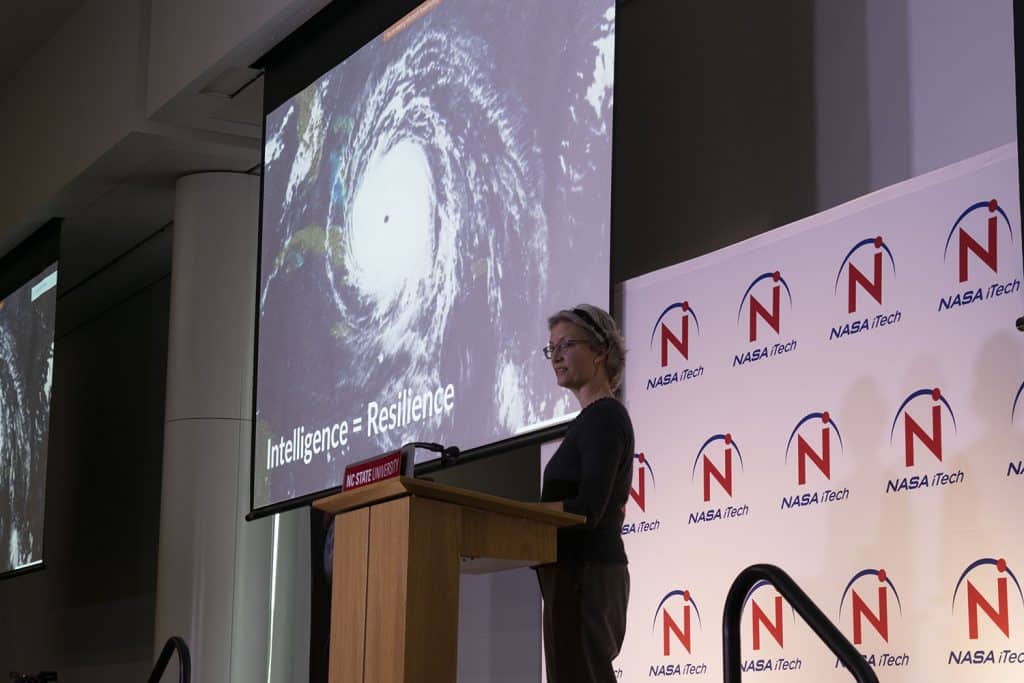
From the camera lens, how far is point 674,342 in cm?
390

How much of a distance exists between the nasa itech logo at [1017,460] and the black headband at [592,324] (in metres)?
0.87

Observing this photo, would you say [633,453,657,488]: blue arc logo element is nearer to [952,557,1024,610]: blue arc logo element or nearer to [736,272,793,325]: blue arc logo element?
[736,272,793,325]: blue arc logo element

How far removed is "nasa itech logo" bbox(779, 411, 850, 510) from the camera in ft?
10.8

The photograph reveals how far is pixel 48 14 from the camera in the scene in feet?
23.7

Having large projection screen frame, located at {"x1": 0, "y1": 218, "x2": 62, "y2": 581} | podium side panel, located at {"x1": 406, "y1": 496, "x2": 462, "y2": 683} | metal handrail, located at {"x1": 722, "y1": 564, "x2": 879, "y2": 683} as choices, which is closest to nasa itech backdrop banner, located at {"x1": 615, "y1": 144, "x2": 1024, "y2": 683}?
metal handrail, located at {"x1": 722, "y1": 564, "x2": 879, "y2": 683}

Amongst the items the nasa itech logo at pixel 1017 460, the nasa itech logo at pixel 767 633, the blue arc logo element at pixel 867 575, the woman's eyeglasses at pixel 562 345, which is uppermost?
the woman's eyeglasses at pixel 562 345

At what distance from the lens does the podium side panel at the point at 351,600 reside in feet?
7.93

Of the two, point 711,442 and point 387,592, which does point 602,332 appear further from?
point 711,442

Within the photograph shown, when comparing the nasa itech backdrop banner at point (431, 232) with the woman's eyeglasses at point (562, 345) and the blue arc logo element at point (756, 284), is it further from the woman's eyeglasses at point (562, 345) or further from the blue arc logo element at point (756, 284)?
the woman's eyeglasses at point (562, 345)

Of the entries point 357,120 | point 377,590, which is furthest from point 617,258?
point 377,590

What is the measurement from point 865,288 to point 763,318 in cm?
37

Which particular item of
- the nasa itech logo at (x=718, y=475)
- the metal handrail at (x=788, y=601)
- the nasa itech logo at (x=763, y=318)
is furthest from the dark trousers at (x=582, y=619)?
the nasa itech logo at (x=763, y=318)

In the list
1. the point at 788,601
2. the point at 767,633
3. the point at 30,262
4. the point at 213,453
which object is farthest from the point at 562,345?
the point at 30,262

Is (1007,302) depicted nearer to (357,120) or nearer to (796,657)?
(796,657)
